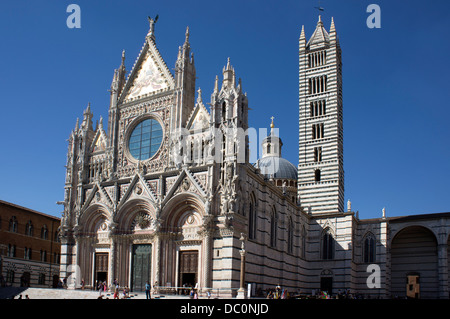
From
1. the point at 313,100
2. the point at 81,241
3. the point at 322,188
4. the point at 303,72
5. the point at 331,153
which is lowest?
the point at 81,241

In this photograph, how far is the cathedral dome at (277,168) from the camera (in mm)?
61750

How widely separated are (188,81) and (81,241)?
1450 centimetres

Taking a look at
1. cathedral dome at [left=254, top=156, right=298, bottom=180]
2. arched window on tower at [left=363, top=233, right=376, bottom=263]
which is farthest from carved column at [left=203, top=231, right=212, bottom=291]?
cathedral dome at [left=254, top=156, right=298, bottom=180]

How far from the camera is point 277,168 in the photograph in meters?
62.5

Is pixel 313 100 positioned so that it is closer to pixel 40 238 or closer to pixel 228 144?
pixel 228 144

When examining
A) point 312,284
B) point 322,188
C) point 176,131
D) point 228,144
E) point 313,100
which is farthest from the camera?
point 313,100

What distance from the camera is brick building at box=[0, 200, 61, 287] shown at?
A: 44375 mm

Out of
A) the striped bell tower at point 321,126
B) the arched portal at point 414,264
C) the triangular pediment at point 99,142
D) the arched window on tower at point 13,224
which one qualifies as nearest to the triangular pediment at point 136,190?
the triangular pediment at point 99,142

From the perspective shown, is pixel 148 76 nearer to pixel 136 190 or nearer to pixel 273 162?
pixel 136 190

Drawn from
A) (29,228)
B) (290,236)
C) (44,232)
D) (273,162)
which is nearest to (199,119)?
(290,236)

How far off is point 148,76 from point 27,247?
20694 millimetres

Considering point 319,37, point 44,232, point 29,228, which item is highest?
point 319,37

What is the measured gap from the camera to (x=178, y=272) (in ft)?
110

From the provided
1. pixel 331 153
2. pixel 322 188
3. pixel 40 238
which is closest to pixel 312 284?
pixel 322 188
